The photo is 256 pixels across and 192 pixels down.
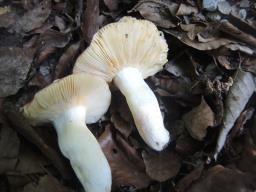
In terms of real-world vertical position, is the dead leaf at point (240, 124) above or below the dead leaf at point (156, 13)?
below

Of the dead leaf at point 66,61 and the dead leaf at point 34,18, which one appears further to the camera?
the dead leaf at point 34,18

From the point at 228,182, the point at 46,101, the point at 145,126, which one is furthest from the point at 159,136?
the point at 46,101

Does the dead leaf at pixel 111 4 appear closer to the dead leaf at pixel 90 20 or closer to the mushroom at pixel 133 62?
the dead leaf at pixel 90 20

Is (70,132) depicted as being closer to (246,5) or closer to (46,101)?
(46,101)

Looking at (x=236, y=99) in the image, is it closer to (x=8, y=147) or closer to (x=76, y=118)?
(x=76, y=118)

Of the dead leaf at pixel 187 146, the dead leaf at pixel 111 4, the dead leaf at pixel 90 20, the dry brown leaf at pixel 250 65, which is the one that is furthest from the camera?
the dead leaf at pixel 111 4

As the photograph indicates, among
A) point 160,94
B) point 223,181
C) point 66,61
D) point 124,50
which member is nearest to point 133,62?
point 124,50

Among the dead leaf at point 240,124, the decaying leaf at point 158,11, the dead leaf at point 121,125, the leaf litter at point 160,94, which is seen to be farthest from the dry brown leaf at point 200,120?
the decaying leaf at point 158,11
